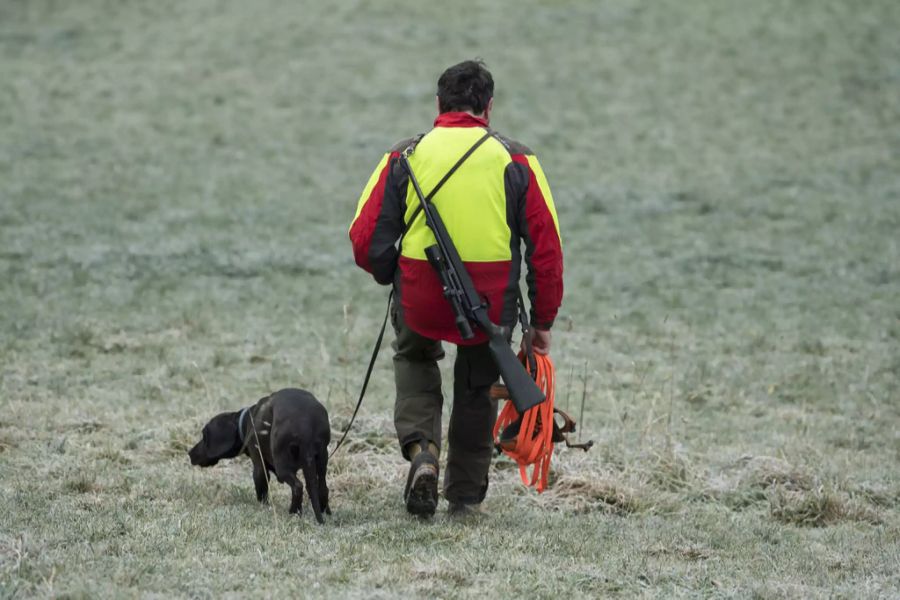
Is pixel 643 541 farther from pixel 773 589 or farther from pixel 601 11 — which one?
pixel 601 11

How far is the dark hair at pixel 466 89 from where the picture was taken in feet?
19.6

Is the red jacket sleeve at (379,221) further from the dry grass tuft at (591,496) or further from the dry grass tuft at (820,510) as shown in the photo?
the dry grass tuft at (820,510)

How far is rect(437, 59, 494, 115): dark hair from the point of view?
235 inches

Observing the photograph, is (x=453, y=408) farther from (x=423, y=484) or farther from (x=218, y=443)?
(x=218, y=443)

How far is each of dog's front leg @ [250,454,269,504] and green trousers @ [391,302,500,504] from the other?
0.79 metres

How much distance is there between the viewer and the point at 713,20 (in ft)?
88.9

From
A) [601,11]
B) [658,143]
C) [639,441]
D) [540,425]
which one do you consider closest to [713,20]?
[601,11]

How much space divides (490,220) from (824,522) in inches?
108

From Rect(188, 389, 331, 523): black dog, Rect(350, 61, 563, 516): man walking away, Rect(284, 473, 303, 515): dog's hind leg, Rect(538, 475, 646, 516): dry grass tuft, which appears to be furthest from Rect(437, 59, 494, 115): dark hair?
Rect(538, 475, 646, 516): dry grass tuft

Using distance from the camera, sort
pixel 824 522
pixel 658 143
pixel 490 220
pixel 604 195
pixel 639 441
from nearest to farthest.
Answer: pixel 490 220 < pixel 824 522 < pixel 639 441 < pixel 604 195 < pixel 658 143

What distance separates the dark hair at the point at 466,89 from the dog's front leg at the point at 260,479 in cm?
212

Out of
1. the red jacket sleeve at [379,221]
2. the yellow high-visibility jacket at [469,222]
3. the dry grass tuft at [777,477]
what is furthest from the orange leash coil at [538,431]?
the dry grass tuft at [777,477]

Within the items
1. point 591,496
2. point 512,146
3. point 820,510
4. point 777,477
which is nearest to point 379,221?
point 512,146

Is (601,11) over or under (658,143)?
over
